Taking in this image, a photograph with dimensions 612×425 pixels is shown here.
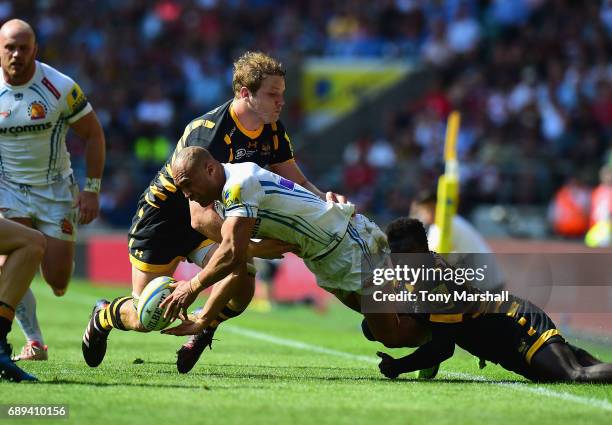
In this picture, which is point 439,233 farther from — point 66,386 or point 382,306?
point 66,386

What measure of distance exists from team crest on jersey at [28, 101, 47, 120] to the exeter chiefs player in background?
111 centimetres

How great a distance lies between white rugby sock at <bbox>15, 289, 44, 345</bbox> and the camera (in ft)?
31.9

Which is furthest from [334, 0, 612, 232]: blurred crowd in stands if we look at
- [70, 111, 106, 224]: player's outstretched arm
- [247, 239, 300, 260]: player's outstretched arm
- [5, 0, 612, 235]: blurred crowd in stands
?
[247, 239, 300, 260]: player's outstretched arm

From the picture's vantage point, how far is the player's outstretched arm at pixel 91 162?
9672mm

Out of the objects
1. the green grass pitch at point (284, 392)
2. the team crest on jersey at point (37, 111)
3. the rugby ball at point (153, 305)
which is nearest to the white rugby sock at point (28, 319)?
the green grass pitch at point (284, 392)

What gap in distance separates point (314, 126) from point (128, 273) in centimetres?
586

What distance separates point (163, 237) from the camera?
8.98 m

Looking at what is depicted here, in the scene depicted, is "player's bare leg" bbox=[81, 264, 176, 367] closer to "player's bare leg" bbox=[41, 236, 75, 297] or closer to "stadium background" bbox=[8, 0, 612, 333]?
"player's bare leg" bbox=[41, 236, 75, 297]

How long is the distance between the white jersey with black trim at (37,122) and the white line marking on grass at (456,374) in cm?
318

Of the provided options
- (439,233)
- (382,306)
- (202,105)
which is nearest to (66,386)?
(382,306)

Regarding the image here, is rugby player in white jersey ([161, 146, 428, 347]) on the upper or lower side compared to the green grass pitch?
upper

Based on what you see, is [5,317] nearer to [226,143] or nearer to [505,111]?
[226,143]

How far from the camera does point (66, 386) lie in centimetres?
754

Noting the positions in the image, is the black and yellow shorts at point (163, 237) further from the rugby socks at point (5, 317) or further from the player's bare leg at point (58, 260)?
the rugby socks at point (5, 317)
